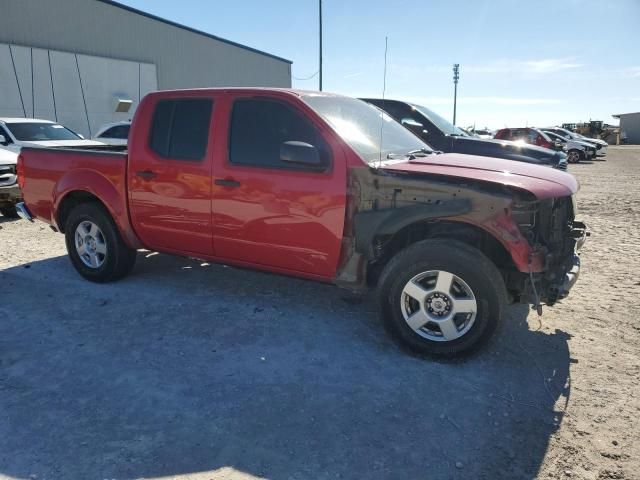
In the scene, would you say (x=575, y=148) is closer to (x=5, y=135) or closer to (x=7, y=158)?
(x=5, y=135)

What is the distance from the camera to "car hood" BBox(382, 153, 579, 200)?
324 centimetres

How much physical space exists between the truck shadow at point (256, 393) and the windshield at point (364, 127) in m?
1.45

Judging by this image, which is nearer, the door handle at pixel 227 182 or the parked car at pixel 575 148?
the door handle at pixel 227 182

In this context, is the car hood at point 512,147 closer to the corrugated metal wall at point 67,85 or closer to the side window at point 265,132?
the side window at point 265,132

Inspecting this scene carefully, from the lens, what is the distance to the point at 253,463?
246 centimetres

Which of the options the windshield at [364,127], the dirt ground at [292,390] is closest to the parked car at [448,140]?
the windshield at [364,127]

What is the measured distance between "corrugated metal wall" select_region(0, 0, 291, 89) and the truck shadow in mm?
18104

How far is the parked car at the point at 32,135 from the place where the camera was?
32.8ft

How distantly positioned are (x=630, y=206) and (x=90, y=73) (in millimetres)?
20487

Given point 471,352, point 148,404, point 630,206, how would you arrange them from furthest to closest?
point 630,206
point 471,352
point 148,404

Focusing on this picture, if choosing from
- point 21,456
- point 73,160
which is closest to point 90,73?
point 73,160

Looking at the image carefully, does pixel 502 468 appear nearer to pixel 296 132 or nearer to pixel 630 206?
pixel 296 132

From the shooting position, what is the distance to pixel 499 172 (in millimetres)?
3461

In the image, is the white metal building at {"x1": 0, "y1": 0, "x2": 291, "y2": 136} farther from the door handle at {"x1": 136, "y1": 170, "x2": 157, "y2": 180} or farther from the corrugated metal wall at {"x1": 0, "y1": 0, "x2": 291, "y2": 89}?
the door handle at {"x1": 136, "y1": 170, "x2": 157, "y2": 180}
